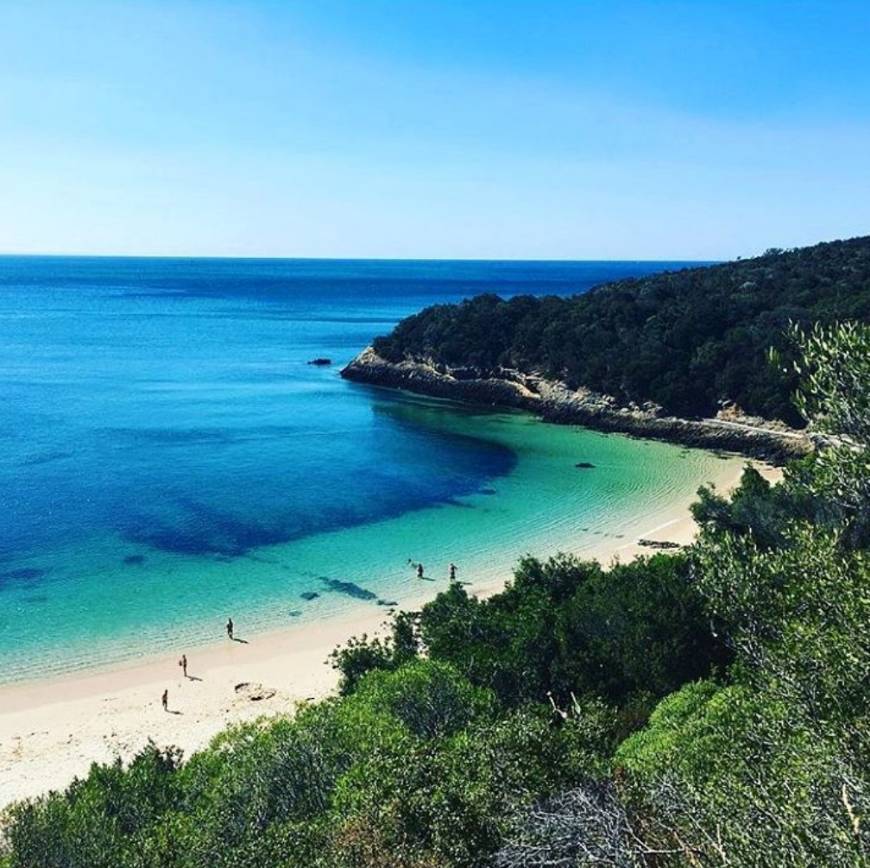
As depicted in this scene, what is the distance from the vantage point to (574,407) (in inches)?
2579

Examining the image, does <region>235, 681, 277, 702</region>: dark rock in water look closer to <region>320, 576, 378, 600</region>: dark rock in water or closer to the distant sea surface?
the distant sea surface

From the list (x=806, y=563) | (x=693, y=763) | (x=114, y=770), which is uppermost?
(x=806, y=563)

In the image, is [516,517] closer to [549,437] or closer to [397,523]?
[397,523]

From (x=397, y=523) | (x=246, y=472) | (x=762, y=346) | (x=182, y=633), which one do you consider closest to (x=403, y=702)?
(x=182, y=633)

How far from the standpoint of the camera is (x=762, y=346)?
59.4 meters

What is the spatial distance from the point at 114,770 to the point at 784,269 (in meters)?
85.6

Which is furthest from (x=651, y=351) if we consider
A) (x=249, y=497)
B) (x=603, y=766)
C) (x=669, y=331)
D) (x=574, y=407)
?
(x=603, y=766)

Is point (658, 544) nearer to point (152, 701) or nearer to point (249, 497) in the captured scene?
point (249, 497)

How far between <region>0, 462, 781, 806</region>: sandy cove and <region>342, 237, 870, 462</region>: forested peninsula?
110 feet

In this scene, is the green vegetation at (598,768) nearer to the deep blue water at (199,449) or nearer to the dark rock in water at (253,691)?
the dark rock in water at (253,691)

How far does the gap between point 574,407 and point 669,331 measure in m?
10.4

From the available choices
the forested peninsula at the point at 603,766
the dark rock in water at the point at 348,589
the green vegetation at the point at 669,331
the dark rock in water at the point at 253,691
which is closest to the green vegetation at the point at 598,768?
the forested peninsula at the point at 603,766

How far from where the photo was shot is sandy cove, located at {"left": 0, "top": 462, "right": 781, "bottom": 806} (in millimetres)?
22125

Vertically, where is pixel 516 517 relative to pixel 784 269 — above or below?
below
